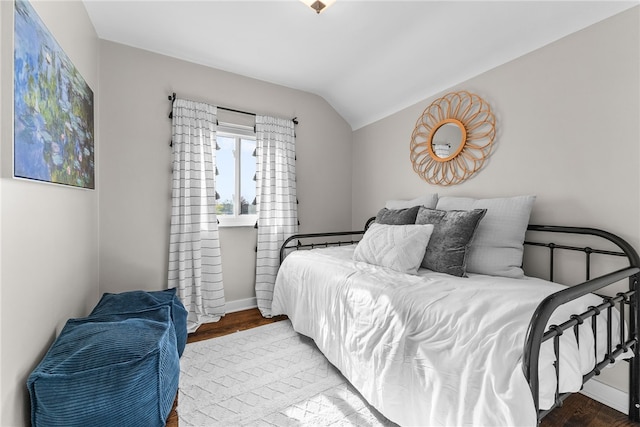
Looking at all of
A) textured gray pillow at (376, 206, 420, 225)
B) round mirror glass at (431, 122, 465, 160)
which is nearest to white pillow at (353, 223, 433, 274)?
textured gray pillow at (376, 206, 420, 225)

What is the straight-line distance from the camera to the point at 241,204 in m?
2.91

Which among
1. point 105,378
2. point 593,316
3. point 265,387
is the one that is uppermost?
point 593,316

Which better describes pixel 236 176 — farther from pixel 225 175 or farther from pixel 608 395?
pixel 608 395

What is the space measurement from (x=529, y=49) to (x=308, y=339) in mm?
2587

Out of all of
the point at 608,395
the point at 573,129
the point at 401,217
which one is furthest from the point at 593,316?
the point at 401,217

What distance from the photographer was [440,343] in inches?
43.8

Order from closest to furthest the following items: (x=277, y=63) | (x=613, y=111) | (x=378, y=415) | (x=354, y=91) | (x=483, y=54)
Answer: (x=378, y=415), (x=613, y=111), (x=483, y=54), (x=277, y=63), (x=354, y=91)

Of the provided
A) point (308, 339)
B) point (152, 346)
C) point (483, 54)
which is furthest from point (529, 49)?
point (152, 346)

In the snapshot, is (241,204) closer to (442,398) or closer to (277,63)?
(277,63)

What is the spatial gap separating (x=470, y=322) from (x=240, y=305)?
232 cm

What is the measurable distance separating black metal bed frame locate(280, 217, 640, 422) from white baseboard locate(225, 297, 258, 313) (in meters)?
2.46

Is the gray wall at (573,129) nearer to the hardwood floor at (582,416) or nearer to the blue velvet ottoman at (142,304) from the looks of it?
the hardwood floor at (582,416)

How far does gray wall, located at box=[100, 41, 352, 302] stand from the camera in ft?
7.46

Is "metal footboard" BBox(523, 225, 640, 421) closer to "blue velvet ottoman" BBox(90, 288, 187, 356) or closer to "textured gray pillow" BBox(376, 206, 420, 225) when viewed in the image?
"textured gray pillow" BBox(376, 206, 420, 225)
